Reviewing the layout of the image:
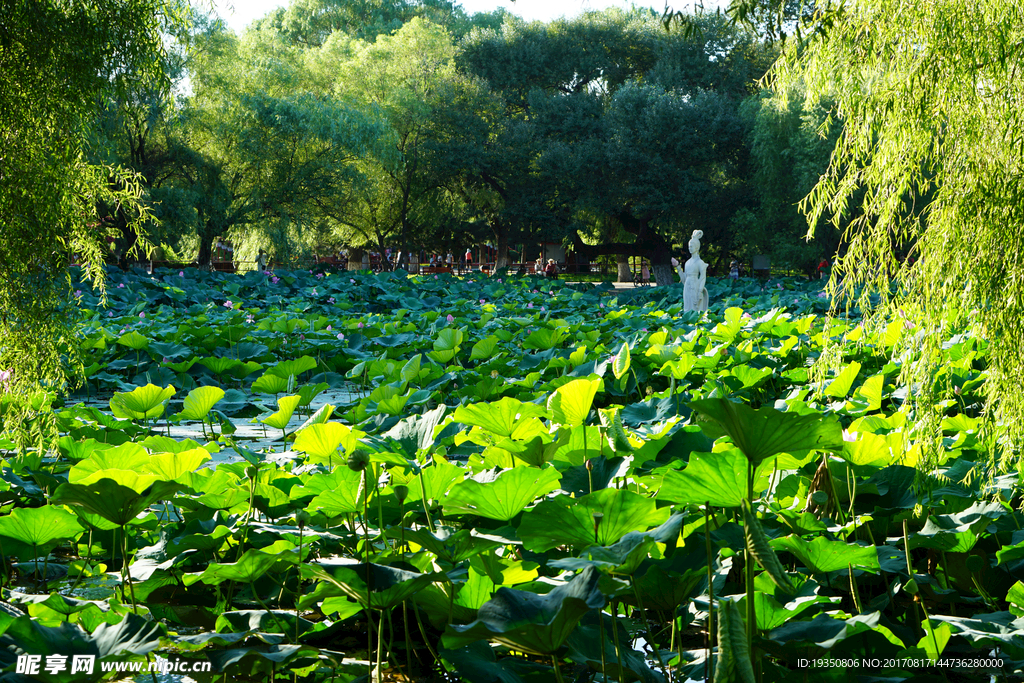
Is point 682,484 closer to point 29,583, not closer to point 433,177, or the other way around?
point 29,583

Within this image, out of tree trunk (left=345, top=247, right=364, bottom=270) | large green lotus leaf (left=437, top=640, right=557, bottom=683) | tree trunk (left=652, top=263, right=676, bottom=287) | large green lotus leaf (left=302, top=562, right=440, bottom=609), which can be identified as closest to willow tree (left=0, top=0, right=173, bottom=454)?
large green lotus leaf (left=302, top=562, right=440, bottom=609)

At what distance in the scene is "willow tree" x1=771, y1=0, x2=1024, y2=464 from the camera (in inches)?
72.2

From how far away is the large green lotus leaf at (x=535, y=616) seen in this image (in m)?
1.08

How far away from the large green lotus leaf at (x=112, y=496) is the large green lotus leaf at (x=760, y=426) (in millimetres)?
952

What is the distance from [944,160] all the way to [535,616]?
159cm

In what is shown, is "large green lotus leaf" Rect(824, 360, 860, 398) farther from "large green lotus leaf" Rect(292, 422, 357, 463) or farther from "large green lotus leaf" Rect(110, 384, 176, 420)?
"large green lotus leaf" Rect(110, 384, 176, 420)

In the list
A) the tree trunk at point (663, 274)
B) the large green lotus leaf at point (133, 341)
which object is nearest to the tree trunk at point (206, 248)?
the tree trunk at point (663, 274)

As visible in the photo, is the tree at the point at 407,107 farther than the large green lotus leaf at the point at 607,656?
Yes

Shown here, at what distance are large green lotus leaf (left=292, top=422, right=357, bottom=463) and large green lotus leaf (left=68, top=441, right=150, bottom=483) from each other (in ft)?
1.16

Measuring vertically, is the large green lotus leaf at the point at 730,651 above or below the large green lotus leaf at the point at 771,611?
above

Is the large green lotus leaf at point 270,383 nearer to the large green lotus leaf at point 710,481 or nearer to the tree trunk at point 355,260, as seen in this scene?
the large green lotus leaf at point 710,481

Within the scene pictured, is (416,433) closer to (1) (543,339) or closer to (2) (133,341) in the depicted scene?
(1) (543,339)

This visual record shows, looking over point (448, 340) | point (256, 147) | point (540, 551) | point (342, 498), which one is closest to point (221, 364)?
point (448, 340)

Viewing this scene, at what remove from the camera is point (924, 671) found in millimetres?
1307
